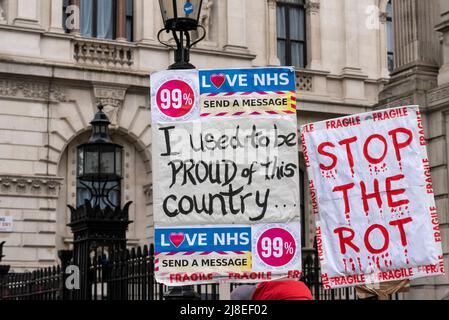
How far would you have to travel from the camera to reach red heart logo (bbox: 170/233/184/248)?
660cm

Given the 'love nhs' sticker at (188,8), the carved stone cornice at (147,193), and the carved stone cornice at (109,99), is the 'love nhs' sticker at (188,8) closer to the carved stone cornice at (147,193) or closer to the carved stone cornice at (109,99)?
the carved stone cornice at (109,99)

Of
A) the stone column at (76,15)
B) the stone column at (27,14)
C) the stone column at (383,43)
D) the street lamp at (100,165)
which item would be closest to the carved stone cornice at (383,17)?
the stone column at (383,43)

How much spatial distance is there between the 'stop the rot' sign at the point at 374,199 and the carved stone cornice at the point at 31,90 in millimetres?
18126

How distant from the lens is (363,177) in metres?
6.34

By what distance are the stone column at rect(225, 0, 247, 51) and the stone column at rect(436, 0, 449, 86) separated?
1266 centimetres

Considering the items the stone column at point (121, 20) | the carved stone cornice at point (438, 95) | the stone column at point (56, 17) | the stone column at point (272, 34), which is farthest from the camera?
the stone column at point (272, 34)

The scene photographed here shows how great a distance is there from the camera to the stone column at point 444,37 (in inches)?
565

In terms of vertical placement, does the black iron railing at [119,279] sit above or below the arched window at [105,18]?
below

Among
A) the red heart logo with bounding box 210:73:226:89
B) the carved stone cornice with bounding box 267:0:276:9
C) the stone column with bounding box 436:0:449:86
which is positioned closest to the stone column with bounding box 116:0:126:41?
the carved stone cornice with bounding box 267:0:276:9

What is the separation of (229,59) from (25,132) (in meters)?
5.92

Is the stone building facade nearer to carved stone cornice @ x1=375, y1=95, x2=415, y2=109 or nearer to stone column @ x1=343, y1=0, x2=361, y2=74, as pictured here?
stone column @ x1=343, y1=0, x2=361, y2=74
